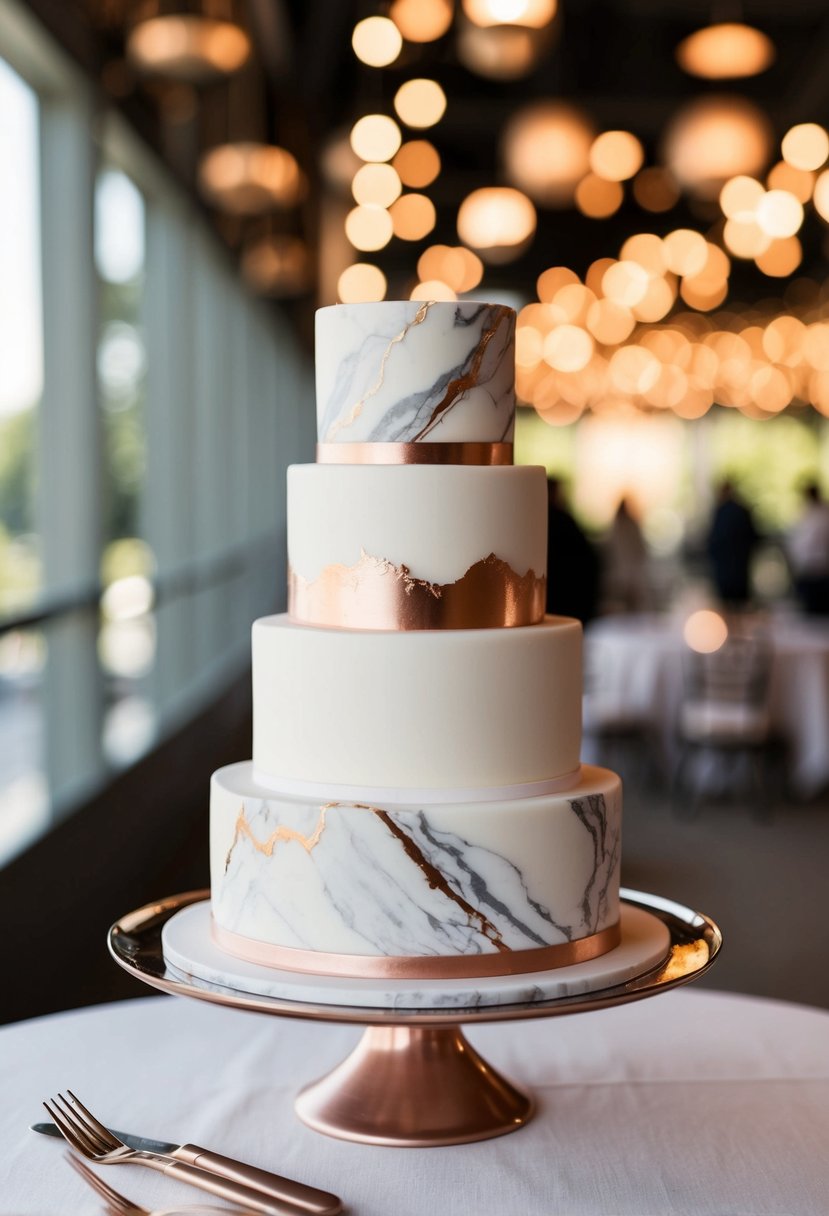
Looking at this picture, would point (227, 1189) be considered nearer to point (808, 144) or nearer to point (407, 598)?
point (407, 598)

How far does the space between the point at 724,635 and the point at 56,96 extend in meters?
4.75

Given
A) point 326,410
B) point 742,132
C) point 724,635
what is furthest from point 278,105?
point 326,410

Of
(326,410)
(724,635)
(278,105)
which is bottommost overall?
(724,635)

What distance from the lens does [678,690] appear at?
8.20 m

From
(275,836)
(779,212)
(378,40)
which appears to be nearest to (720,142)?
(378,40)

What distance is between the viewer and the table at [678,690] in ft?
26.3

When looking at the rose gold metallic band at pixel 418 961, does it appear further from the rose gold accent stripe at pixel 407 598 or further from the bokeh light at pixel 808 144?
the bokeh light at pixel 808 144

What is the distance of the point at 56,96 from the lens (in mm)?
5664

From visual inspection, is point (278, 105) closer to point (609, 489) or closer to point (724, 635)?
Answer: point (724, 635)

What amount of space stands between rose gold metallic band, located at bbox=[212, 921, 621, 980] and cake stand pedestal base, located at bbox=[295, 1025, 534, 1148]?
0.31ft

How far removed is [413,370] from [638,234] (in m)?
14.9

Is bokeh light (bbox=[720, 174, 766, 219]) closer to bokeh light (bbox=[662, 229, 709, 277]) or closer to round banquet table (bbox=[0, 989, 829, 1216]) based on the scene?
bokeh light (bbox=[662, 229, 709, 277])

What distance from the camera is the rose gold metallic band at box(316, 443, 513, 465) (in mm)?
1592

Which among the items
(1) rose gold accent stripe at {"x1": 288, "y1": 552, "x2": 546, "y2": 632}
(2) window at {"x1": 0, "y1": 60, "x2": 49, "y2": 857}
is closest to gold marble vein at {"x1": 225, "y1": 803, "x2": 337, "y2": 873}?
(1) rose gold accent stripe at {"x1": 288, "y1": 552, "x2": 546, "y2": 632}
